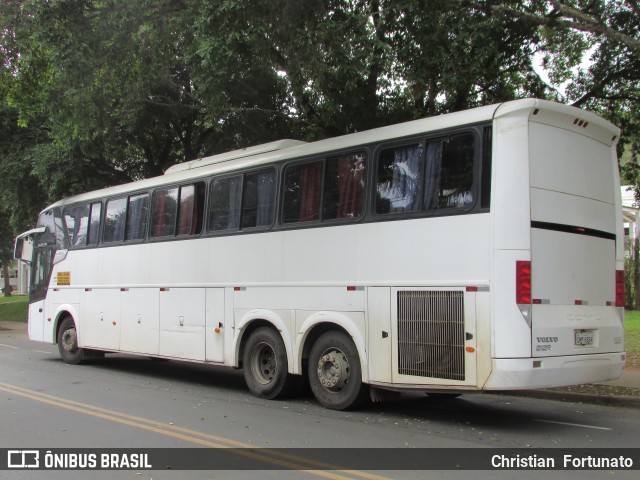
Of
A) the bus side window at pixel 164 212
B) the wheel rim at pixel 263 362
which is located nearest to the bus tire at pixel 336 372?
the wheel rim at pixel 263 362

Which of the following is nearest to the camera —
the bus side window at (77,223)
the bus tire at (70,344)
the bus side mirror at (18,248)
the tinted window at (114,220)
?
the tinted window at (114,220)

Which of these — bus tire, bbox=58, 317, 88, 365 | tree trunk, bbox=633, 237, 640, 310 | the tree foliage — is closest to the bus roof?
the tree foliage

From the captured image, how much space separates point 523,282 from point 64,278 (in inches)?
435

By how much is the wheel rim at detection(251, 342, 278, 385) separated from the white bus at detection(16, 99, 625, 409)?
22 mm

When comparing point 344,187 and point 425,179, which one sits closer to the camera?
point 425,179

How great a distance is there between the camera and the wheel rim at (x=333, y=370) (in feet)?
27.2

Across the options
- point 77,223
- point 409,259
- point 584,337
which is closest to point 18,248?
point 77,223

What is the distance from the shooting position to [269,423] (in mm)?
7609

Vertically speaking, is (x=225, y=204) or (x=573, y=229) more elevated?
(x=225, y=204)

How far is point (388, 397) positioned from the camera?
824 centimetres

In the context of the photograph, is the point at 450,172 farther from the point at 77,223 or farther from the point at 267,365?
the point at 77,223

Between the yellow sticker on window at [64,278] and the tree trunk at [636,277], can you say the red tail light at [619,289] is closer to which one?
the yellow sticker on window at [64,278]

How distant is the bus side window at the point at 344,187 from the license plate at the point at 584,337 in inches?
118

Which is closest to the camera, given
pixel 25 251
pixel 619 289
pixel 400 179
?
pixel 400 179
